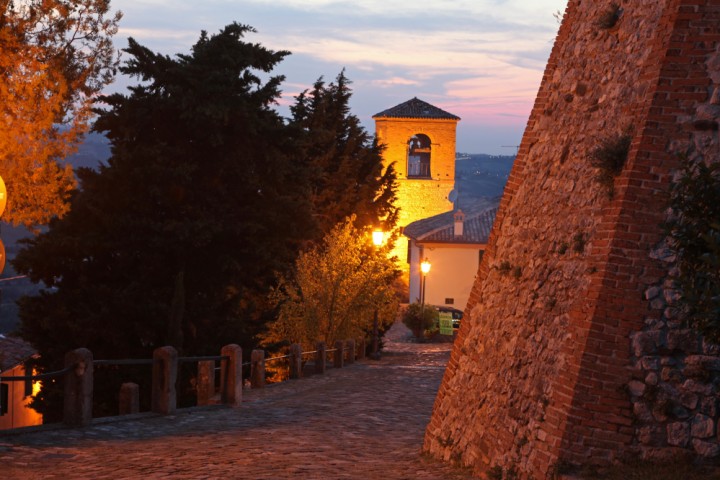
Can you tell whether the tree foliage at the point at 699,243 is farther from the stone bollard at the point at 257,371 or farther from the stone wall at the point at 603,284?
the stone bollard at the point at 257,371

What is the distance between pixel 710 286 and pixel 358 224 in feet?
101

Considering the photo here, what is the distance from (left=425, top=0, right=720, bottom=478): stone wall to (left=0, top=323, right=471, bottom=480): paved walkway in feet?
4.00

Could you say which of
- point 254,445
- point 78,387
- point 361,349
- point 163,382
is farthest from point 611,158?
point 361,349

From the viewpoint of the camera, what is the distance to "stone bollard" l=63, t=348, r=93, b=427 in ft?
41.2

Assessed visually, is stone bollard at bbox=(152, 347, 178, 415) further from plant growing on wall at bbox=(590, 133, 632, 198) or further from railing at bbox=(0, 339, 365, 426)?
plant growing on wall at bbox=(590, 133, 632, 198)

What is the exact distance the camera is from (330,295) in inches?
1204

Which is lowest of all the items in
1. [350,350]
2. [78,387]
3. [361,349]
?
[361,349]

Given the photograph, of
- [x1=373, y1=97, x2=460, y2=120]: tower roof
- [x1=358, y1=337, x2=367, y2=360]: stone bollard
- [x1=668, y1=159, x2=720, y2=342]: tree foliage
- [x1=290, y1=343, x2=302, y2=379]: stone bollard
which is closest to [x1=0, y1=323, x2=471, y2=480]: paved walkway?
[x1=668, y1=159, x2=720, y2=342]: tree foliage

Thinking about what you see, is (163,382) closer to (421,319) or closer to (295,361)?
(295,361)

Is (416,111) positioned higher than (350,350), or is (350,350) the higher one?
(416,111)

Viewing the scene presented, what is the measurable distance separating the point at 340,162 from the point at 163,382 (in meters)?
22.1

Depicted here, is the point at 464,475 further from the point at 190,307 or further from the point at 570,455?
the point at 190,307

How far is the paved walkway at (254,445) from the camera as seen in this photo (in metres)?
9.93

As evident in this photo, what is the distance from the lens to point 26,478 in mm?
9469
